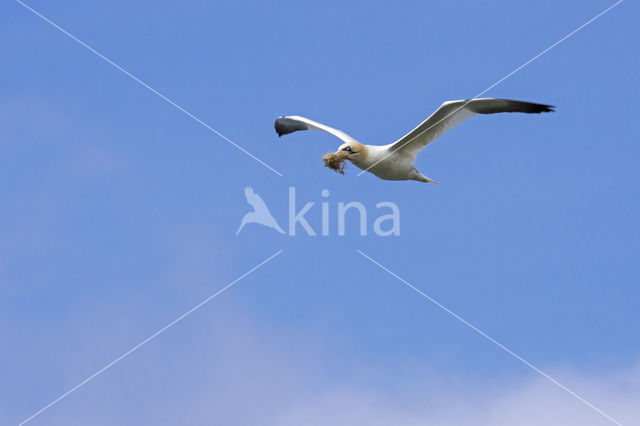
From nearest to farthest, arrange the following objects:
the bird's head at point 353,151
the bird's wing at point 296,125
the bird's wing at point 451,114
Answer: the bird's wing at point 451,114 → the bird's head at point 353,151 → the bird's wing at point 296,125

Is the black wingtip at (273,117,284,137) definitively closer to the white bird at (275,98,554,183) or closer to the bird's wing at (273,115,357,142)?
the bird's wing at (273,115,357,142)

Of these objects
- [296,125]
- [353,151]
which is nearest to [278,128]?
[296,125]

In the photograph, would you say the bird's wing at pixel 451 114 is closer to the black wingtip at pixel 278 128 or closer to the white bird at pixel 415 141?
the white bird at pixel 415 141

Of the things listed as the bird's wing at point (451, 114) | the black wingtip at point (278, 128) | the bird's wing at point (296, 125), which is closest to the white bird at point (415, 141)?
the bird's wing at point (451, 114)

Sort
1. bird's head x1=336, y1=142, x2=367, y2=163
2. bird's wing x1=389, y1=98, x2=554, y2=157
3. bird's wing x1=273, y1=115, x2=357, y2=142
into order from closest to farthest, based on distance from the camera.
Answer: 1. bird's wing x1=389, y1=98, x2=554, y2=157
2. bird's head x1=336, y1=142, x2=367, y2=163
3. bird's wing x1=273, y1=115, x2=357, y2=142

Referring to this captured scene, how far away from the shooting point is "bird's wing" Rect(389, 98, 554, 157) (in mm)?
15938

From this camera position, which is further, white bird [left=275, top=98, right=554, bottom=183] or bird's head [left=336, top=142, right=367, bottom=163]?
bird's head [left=336, top=142, right=367, bottom=163]

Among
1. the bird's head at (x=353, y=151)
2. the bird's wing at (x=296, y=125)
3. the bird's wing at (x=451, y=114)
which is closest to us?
the bird's wing at (x=451, y=114)

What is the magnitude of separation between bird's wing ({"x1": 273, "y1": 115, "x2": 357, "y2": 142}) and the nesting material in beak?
1.20 m

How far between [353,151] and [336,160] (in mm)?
361

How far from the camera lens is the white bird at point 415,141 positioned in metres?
16.0

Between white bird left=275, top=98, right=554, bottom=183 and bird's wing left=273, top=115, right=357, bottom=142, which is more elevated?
bird's wing left=273, top=115, right=357, bottom=142

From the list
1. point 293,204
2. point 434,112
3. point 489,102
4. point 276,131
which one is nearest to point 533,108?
point 489,102

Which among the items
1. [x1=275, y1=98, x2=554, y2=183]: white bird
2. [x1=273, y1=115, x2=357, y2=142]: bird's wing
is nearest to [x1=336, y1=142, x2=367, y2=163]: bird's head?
[x1=275, y1=98, x2=554, y2=183]: white bird
